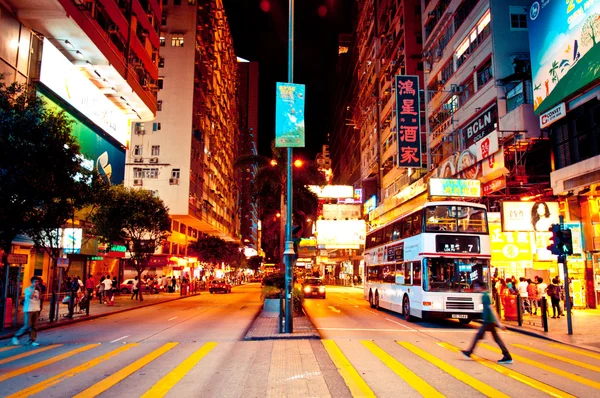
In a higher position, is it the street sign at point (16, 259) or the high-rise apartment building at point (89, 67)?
the high-rise apartment building at point (89, 67)

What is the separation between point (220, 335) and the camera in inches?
611

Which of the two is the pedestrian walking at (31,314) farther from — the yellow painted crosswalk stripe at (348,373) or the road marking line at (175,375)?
the yellow painted crosswalk stripe at (348,373)

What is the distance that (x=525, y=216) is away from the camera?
897 inches

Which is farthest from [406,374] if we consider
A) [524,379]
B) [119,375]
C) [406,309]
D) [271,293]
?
[271,293]

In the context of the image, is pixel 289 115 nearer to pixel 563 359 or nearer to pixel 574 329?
pixel 563 359

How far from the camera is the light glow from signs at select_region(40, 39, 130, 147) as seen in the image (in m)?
25.7

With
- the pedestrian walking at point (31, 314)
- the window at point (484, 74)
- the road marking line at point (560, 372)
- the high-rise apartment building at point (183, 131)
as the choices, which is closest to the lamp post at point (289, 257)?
the road marking line at point (560, 372)

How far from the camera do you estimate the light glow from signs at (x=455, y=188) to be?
26.9m

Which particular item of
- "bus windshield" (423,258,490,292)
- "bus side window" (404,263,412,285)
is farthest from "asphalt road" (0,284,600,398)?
"bus side window" (404,263,412,285)

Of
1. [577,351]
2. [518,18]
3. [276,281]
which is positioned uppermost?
[518,18]

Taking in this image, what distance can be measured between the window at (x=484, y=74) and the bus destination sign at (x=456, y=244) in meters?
14.9

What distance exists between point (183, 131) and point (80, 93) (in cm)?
2663

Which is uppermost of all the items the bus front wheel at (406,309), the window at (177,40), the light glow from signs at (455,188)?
the window at (177,40)

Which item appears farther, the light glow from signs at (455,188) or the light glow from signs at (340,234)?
the light glow from signs at (340,234)
